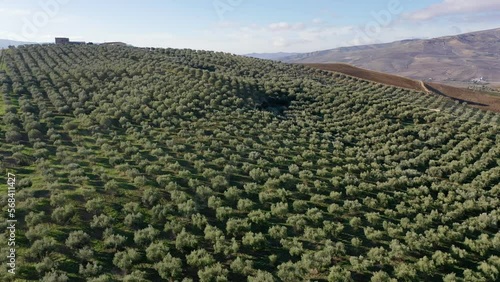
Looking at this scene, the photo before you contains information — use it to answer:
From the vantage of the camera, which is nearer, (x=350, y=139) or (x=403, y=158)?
(x=403, y=158)

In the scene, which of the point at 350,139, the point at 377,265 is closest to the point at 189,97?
the point at 350,139

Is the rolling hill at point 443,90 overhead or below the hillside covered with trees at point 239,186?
overhead

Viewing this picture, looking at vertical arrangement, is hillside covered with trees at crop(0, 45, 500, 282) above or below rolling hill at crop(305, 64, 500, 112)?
below

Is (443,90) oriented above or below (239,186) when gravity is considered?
above

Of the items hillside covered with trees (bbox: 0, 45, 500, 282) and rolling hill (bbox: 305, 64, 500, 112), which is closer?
hillside covered with trees (bbox: 0, 45, 500, 282)

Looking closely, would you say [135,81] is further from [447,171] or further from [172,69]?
[447,171]

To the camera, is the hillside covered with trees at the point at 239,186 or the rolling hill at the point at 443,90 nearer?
the hillside covered with trees at the point at 239,186

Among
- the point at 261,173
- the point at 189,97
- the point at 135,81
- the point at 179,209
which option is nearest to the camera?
the point at 179,209

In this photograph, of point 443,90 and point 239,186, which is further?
point 443,90
